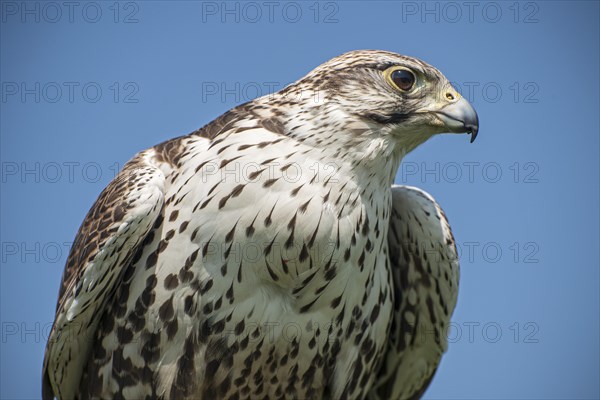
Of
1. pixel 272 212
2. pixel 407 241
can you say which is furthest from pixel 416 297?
pixel 272 212

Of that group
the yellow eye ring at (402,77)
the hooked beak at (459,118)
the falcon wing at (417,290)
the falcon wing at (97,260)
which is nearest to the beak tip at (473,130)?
the hooked beak at (459,118)

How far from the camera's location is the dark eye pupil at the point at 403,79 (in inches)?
227

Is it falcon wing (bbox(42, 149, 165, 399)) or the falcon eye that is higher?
the falcon eye

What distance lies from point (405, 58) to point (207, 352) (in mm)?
2320

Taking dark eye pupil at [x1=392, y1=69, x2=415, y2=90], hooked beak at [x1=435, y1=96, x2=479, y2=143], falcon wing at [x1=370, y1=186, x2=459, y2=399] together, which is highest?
Result: dark eye pupil at [x1=392, y1=69, x2=415, y2=90]

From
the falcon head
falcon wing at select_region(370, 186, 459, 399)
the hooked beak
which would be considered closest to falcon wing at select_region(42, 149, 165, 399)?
the falcon head

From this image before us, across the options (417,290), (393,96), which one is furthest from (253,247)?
(417,290)

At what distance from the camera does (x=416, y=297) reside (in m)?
6.78

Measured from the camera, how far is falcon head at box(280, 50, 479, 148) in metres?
5.64

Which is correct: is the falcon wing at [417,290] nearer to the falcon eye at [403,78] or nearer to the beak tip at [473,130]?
the beak tip at [473,130]

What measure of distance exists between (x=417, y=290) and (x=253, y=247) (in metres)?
1.82

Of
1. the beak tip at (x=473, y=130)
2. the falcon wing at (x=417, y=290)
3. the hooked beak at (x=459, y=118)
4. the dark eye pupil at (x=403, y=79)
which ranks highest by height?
the dark eye pupil at (x=403, y=79)

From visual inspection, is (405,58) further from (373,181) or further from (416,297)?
(416,297)

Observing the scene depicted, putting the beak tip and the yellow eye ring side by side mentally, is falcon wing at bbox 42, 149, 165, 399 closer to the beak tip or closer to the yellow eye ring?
the yellow eye ring
